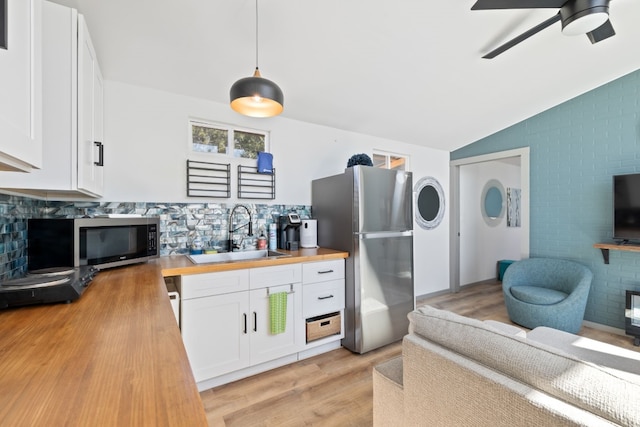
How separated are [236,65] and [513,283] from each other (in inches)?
152

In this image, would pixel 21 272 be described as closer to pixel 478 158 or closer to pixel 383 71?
pixel 383 71

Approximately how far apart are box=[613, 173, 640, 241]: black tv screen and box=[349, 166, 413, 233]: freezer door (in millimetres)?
2160

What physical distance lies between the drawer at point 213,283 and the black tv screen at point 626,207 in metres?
3.78

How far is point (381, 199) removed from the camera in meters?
2.61

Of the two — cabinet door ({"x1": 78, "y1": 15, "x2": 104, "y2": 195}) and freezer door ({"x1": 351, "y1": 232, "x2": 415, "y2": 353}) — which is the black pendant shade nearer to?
cabinet door ({"x1": 78, "y1": 15, "x2": 104, "y2": 195})

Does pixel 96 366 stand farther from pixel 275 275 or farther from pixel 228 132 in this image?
pixel 228 132

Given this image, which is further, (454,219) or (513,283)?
(454,219)

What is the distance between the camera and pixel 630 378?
65 cm

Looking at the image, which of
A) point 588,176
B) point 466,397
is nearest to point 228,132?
point 466,397

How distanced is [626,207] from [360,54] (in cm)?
315

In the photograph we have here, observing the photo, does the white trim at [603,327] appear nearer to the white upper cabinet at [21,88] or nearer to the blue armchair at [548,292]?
the blue armchair at [548,292]

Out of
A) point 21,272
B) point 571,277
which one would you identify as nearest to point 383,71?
point 21,272

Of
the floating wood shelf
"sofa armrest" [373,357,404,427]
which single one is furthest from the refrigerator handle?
the floating wood shelf

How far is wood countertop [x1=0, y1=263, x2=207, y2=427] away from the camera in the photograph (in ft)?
1.47
